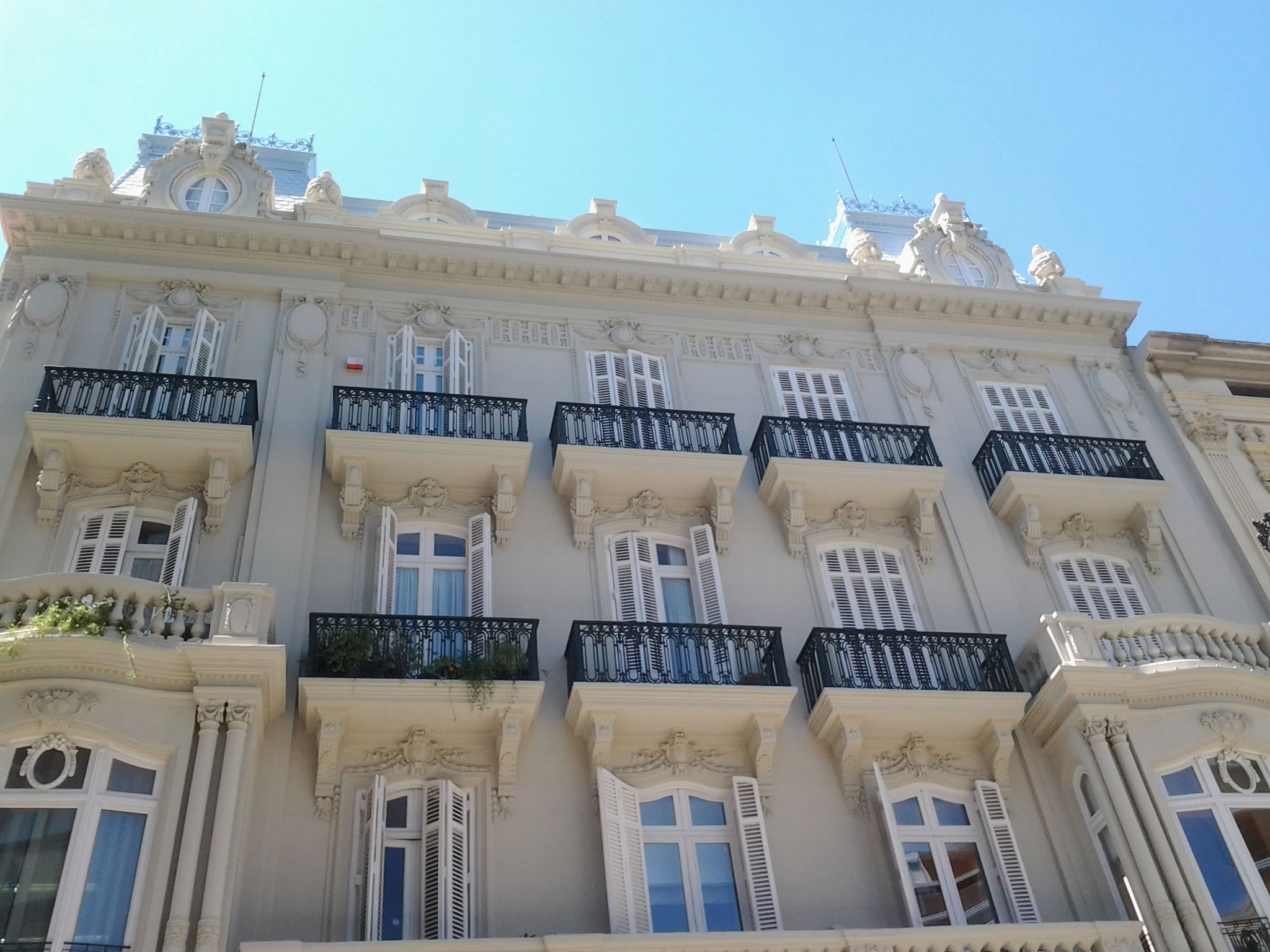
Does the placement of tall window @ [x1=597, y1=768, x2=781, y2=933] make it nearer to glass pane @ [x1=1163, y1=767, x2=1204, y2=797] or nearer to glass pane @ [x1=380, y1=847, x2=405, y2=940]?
glass pane @ [x1=380, y1=847, x2=405, y2=940]

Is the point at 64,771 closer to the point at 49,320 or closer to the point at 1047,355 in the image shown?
the point at 49,320

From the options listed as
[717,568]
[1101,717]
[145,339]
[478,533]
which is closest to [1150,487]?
[1101,717]

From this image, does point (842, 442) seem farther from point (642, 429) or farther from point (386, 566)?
point (386, 566)

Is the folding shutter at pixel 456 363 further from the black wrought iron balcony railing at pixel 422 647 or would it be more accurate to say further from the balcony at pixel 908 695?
the balcony at pixel 908 695

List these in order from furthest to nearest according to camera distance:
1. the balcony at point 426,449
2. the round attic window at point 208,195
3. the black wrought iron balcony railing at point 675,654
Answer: the round attic window at point 208,195, the balcony at point 426,449, the black wrought iron balcony railing at point 675,654

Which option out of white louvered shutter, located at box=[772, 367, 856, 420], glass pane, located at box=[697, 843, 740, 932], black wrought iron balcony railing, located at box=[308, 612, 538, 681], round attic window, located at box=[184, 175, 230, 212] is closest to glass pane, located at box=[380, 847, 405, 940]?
black wrought iron balcony railing, located at box=[308, 612, 538, 681]

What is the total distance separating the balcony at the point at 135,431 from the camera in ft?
47.1

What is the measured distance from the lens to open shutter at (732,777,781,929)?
12117 mm

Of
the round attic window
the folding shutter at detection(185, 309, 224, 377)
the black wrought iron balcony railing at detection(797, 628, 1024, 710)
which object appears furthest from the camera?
the round attic window

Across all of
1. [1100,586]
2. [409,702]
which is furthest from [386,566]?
[1100,586]

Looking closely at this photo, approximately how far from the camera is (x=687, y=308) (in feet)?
63.0

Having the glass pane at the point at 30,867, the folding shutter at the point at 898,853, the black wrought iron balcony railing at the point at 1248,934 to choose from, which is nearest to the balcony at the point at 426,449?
the glass pane at the point at 30,867

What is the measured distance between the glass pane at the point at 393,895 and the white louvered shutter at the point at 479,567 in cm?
291

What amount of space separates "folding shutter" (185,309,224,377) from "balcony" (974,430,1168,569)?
1097 cm
